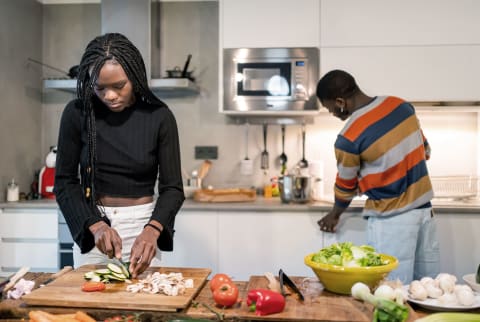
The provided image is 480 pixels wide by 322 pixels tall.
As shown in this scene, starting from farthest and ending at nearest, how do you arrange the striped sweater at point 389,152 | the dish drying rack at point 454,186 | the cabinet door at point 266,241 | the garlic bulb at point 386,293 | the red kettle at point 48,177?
the red kettle at point 48,177
the dish drying rack at point 454,186
the cabinet door at point 266,241
the striped sweater at point 389,152
the garlic bulb at point 386,293

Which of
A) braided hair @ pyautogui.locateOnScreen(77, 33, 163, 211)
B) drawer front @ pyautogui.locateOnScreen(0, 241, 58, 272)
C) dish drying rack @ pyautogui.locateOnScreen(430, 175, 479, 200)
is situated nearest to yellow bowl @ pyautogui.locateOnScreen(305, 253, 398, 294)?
braided hair @ pyautogui.locateOnScreen(77, 33, 163, 211)

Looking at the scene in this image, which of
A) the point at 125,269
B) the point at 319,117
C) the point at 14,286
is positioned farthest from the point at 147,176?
the point at 319,117

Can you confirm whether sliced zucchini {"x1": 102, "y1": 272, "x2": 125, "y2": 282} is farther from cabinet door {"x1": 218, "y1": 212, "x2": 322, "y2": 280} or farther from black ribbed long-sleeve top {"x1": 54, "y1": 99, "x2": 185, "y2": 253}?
cabinet door {"x1": 218, "y1": 212, "x2": 322, "y2": 280}

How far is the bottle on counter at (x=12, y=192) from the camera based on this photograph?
3.30 m

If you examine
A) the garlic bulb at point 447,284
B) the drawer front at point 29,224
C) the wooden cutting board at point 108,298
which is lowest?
the drawer front at point 29,224

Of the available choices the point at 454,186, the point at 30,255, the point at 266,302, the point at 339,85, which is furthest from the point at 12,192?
the point at 454,186

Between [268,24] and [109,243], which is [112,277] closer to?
[109,243]

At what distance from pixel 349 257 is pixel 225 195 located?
177 cm

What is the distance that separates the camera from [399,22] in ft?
10.3

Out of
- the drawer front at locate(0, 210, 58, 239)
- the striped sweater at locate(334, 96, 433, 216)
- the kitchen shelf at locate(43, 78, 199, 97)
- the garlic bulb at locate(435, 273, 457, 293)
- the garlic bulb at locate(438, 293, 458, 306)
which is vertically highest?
the kitchen shelf at locate(43, 78, 199, 97)

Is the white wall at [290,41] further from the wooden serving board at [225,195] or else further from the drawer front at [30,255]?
the drawer front at [30,255]

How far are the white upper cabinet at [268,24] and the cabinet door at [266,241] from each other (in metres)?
1.07

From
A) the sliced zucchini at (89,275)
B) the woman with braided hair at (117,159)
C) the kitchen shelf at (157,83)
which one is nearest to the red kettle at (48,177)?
the kitchen shelf at (157,83)

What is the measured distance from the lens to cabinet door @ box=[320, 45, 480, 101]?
3098mm
